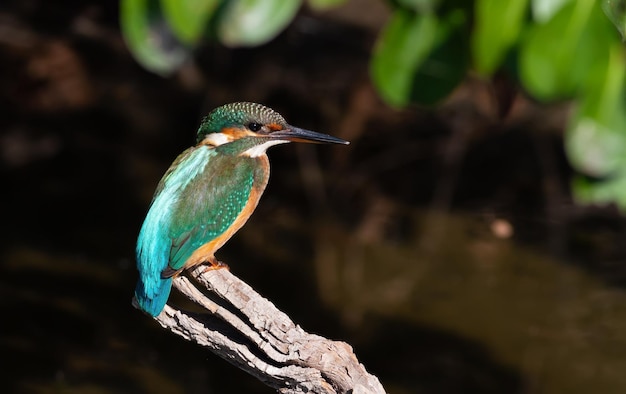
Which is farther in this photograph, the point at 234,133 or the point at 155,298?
the point at 234,133

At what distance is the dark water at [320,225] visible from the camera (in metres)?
4.62

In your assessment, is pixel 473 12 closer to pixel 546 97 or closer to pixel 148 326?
pixel 546 97

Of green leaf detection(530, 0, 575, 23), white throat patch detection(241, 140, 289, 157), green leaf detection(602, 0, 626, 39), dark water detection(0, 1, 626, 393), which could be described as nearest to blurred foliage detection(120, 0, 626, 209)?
green leaf detection(530, 0, 575, 23)

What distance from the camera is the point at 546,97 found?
2707 millimetres

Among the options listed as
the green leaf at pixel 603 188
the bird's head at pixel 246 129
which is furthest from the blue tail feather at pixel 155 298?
the green leaf at pixel 603 188

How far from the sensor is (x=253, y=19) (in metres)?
2.57

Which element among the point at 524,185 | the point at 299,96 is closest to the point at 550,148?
the point at 524,185

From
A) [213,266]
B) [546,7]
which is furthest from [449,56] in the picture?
[213,266]

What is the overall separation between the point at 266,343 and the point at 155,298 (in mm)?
335

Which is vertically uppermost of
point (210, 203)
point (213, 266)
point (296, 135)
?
point (296, 135)

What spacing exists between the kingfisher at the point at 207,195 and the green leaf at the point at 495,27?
50 cm

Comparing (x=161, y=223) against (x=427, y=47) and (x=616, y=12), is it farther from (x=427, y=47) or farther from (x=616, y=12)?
(x=616, y=12)

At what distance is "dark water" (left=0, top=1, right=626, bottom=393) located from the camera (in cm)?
462

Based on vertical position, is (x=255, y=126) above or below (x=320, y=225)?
below
